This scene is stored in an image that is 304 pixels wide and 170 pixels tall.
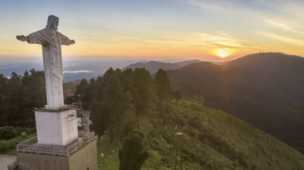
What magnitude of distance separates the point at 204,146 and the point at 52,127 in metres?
22.3

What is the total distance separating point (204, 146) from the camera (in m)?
30.8

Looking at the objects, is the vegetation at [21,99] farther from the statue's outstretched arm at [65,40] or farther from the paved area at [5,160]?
the statue's outstretched arm at [65,40]

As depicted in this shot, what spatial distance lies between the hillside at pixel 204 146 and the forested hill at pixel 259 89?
26.3 meters

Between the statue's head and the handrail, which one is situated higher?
the statue's head

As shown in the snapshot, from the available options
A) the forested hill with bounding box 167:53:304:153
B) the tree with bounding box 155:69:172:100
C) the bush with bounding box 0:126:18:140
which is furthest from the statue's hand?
the forested hill with bounding box 167:53:304:153

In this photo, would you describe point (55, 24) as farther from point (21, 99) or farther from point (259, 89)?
point (259, 89)

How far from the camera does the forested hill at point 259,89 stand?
7581 centimetres

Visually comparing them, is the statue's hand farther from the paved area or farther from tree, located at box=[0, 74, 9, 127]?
tree, located at box=[0, 74, 9, 127]

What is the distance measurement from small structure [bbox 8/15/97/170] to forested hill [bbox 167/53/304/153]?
2452 inches

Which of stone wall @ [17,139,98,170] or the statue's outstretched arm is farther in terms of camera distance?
the statue's outstretched arm

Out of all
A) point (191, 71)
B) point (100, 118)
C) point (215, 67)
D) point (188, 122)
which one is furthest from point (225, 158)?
point (215, 67)

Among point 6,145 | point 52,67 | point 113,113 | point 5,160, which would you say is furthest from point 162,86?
point 52,67

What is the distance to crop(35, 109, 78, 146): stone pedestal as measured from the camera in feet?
37.4

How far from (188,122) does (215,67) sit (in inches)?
4601
